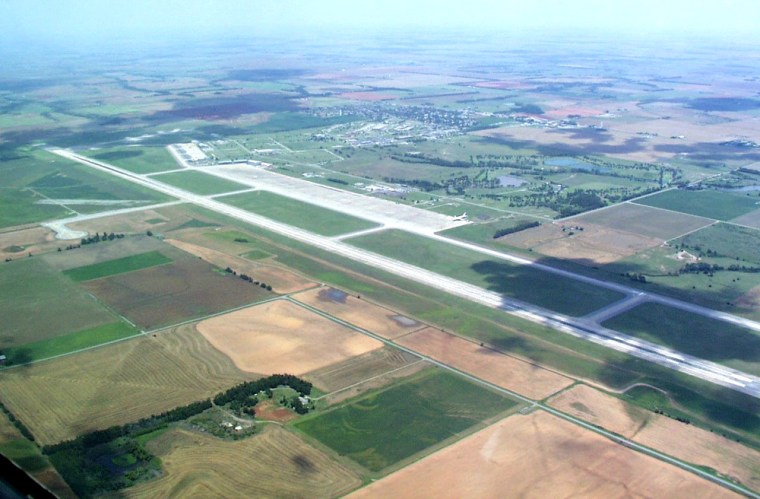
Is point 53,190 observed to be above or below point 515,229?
below

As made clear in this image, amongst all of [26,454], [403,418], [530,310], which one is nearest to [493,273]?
[530,310]

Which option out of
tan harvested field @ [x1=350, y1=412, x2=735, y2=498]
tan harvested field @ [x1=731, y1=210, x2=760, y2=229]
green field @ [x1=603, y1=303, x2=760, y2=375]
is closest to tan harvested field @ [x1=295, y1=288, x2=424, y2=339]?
tan harvested field @ [x1=350, y1=412, x2=735, y2=498]

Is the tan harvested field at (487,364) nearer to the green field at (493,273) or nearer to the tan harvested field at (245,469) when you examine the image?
the green field at (493,273)

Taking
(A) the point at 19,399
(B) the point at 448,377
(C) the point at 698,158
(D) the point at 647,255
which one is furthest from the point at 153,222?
(C) the point at 698,158

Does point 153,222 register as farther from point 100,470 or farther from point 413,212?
point 100,470

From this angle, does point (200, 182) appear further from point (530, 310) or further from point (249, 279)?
point (530, 310)

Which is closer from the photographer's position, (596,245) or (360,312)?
(360,312)
